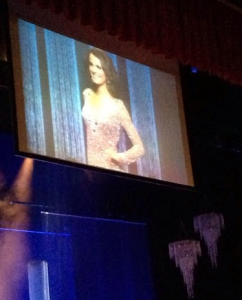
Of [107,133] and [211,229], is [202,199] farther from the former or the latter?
[107,133]

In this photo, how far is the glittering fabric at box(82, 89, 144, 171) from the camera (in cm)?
351

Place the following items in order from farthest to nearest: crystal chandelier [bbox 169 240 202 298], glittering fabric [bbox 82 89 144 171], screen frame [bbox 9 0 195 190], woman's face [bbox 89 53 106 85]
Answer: crystal chandelier [bbox 169 240 202 298] → woman's face [bbox 89 53 106 85] → glittering fabric [bbox 82 89 144 171] → screen frame [bbox 9 0 195 190]

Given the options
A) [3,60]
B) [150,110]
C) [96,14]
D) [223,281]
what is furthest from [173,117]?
[223,281]

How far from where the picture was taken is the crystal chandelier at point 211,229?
16.5 feet

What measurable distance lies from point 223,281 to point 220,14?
198 centimetres

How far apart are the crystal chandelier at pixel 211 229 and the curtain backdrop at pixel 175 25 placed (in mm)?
1158

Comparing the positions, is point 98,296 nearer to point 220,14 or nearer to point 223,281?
point 223,281

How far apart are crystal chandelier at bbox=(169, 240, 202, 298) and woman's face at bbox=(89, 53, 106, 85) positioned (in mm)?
1662

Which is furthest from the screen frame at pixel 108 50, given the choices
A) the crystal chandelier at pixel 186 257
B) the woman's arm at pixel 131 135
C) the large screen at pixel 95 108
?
the crystal chandelier at pixel 186 257

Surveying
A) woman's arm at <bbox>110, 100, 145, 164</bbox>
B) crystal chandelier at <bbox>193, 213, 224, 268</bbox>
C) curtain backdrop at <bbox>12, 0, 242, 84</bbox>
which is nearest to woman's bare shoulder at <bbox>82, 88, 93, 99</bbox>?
woman's arm at <bbox>110, 100, 145, 164</bbox>

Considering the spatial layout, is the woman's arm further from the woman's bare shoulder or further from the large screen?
the woman's bare shoulder

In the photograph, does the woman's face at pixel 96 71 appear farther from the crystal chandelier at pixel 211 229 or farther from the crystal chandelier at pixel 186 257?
the crystal chandelier at pixel 211 229

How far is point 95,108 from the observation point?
359 centimetres

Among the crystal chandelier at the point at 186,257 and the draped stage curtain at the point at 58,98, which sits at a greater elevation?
the draped stage curtain at the point at 58,98
